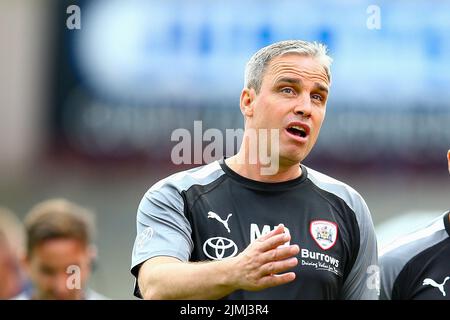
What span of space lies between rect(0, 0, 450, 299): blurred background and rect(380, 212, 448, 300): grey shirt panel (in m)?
2.47

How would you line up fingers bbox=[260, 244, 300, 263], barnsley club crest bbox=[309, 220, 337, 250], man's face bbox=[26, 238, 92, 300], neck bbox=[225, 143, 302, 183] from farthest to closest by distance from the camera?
man's face bbox=[26, 238, 92, 300] < neck bbox=[225, 143, 302, 183] < barnsley club crest bbox=[309, 220, 337, 250] < fingers bbox=[260, 244, 300, 263]

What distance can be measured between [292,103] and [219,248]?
703 millimetres

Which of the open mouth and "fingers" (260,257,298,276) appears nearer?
"fingers" (260,257,298,276)

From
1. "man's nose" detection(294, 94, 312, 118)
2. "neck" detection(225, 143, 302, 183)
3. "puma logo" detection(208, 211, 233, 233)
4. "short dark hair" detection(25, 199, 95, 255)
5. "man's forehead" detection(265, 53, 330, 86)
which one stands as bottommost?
"short dark hair" detection(25, 199, 95, 255)

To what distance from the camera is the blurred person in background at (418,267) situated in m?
3.53

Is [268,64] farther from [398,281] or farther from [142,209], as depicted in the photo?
[398,281]

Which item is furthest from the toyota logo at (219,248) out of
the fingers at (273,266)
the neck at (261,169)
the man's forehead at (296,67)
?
the man's forehead at (296,67)

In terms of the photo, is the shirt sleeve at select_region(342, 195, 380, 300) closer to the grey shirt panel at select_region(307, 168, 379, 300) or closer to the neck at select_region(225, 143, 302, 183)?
the grey shirt panel at select_region(307, 168, 379, 300)

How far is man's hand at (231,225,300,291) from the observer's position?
2.80 metres

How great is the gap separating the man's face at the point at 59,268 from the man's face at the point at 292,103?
130 cm

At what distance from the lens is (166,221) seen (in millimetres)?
3258

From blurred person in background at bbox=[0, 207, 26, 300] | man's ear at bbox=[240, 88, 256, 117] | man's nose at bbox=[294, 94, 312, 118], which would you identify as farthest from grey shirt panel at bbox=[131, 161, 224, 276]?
blurred person in background at bbox=[0, 207, 26, 300]

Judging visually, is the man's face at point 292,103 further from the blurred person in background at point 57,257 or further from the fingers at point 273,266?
the blurred person in background at point 57,257
